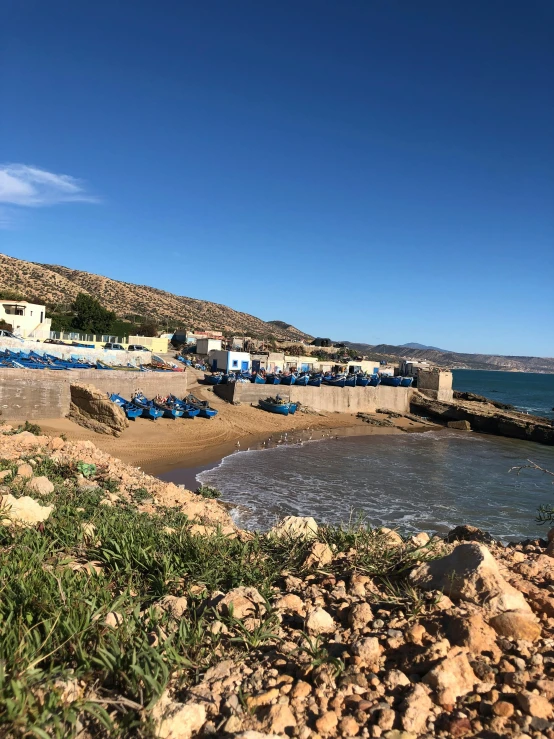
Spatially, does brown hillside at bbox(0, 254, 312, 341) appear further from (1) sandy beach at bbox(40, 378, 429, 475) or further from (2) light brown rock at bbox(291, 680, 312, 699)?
(2) light brown rock at bbox(291, 680, 312, 699)

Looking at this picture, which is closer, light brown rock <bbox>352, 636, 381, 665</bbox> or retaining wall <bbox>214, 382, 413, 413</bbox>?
light brown rock <bbox>352, 636, 381, 665</bbox>

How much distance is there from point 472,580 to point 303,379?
127 feet

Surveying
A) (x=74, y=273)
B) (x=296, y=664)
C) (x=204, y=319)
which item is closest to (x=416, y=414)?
(x=296, y=664)

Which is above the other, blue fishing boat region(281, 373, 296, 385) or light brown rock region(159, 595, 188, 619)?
light brown rock region(159, 595, 188, 619)

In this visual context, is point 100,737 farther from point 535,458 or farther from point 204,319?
point 204,319

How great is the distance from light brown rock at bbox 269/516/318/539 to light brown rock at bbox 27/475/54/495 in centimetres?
357

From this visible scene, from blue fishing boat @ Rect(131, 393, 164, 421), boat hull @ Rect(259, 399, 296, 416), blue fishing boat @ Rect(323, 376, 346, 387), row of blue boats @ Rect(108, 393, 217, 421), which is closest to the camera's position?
row of blue boats @ Rect(108, 393, 217, 421)

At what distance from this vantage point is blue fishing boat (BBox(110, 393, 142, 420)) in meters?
25.5

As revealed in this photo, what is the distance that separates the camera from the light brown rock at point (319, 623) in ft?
10.0

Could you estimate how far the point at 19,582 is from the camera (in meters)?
3.46

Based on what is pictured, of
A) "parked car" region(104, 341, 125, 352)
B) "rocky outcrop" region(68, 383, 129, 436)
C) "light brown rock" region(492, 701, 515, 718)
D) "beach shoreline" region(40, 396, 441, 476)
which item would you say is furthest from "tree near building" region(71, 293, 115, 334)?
"light brown rock" region(492, 701, 515, 718)

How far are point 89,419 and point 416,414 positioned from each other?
31777 mm

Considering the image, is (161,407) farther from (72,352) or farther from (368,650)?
(368,650)

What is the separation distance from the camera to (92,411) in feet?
75.7
